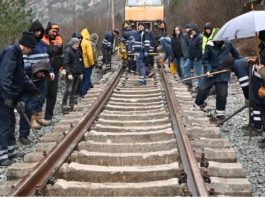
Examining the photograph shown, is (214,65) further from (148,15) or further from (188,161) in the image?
Answer: (148,15)

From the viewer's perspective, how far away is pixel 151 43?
579 inches

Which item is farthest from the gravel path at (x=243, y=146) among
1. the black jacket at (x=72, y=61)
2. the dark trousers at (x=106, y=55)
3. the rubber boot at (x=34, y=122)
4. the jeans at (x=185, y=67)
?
the dark trousers at (x=106, y=55)

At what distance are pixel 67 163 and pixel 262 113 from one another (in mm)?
3665

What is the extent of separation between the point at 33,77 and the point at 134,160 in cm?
385

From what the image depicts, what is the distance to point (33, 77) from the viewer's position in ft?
30.5

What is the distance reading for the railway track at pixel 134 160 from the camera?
16.4ft

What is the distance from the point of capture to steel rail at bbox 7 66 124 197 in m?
4.83

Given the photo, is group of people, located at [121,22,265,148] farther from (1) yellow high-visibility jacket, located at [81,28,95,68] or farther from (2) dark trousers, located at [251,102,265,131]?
(1) yellow high-visibility jacket, located at [81,28,95,68]

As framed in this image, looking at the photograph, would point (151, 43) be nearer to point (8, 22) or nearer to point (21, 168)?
point (21, 168)

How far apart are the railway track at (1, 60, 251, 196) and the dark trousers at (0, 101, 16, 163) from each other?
1.91 ft

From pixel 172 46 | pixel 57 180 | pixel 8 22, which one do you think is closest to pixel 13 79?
pixel 57 180

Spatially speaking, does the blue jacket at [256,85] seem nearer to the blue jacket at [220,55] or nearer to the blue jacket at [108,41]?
the blue jacket at [220,55]

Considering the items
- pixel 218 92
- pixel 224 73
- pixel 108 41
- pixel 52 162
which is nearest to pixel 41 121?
pixel 218 92

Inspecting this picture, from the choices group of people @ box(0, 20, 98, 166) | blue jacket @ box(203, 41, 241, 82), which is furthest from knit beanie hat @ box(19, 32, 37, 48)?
blue jacket @ box(203, 41, 241, 82)
